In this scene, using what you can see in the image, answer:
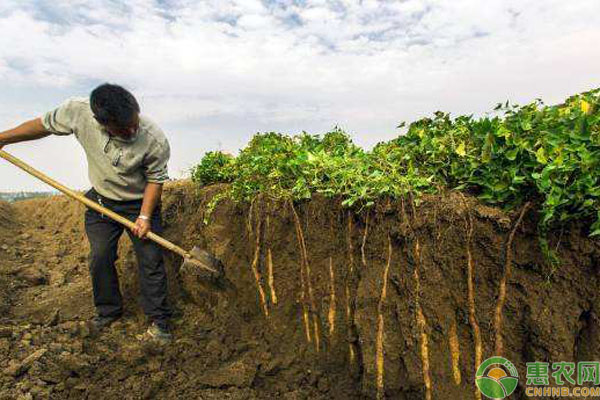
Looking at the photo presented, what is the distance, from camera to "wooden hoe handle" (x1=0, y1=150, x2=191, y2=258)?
156 inches

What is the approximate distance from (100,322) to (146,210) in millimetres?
1433

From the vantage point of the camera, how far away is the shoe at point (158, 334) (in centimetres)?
402

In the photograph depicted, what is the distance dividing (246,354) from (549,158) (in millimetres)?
2932

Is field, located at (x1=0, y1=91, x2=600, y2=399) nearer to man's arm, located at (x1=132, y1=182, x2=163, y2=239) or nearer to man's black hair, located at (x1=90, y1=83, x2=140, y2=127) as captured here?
man's arm, located at (x1=132, y1=182, x2=163, y2=239)

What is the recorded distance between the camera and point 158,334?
4043mm

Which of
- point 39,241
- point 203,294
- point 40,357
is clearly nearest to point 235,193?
point 203,294

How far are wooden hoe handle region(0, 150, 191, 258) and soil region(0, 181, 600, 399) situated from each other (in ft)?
1.13

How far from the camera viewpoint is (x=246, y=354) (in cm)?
375

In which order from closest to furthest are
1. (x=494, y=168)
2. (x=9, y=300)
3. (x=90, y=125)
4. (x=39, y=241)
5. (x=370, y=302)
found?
1. (x=494, y=168)
2. (x=370, y=302)
3. (x=90, y=125)
4. (x=9, y=300)
5. (x=39, y=241)

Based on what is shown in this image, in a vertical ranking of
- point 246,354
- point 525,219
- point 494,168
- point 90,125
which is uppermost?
point 90,125

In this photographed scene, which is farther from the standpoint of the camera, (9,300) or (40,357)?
(9,300)

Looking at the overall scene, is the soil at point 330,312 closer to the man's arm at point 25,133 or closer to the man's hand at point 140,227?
the man's hand at point 140,227

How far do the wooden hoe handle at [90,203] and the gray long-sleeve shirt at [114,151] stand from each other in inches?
6.1

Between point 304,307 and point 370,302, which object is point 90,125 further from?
point 370,302
